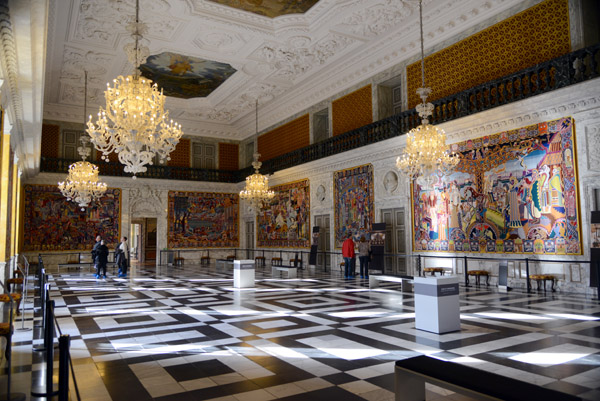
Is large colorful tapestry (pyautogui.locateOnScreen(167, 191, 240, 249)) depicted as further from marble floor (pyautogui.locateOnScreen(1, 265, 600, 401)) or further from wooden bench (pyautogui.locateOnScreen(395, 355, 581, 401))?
wooden bench (pyautogui.locateOnScreen(395, 355, 581, 401))

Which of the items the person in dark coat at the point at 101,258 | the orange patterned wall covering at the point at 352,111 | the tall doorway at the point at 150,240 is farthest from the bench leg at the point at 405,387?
the tall doorway at the point at 150,240

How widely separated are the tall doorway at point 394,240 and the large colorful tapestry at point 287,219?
506 cm

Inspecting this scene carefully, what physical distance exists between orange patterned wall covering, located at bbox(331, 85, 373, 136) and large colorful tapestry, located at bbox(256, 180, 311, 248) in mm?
3276

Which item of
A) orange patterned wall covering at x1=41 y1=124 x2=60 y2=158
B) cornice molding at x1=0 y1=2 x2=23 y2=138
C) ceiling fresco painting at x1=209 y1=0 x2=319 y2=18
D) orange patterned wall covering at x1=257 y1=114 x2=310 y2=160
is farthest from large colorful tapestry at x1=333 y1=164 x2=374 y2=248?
orange patterned wall covering at x1=41 y1=124 x2=60 y2=158

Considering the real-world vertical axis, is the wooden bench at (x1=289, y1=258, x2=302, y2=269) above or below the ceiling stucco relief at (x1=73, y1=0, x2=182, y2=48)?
below

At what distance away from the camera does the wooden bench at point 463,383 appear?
2.28 m

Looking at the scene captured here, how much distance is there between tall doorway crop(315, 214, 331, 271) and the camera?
19.2m

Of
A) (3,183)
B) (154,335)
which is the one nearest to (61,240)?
(3,183)

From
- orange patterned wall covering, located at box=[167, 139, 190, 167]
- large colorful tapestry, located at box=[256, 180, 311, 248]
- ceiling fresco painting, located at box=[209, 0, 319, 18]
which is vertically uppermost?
ceiling fresco painting, located at box=[209, 0, 319, 18]

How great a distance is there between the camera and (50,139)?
23391 millimetres

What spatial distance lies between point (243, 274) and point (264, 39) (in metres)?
8.72

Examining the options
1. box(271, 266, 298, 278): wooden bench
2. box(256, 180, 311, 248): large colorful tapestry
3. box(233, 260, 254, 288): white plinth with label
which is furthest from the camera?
box(256, 180, 311, 248): large colorful tapestry

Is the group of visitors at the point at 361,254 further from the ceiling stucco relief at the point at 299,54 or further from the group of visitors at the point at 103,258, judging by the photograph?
the group of visitors at the point at 103,258

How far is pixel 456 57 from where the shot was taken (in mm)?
14148
